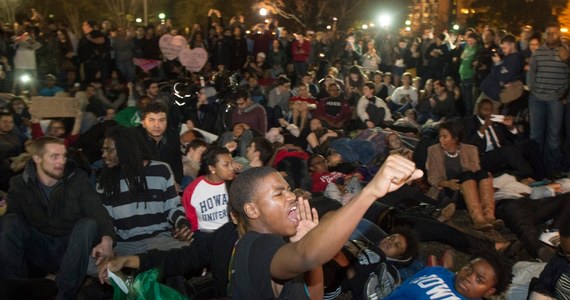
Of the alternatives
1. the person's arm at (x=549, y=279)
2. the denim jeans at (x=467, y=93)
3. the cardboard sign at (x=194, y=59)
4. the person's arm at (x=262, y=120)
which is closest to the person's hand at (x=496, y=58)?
the denim jeans at (x=467, y=93)

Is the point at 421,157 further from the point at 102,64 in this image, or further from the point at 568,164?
the point at 102,64

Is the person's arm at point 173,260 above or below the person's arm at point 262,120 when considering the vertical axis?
above

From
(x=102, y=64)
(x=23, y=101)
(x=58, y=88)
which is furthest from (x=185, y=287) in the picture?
(x=102, y=64)

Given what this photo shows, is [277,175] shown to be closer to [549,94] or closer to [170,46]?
[549,94]

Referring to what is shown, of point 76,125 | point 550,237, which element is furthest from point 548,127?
point 76,125

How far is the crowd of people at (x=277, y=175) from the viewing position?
2.82 metres

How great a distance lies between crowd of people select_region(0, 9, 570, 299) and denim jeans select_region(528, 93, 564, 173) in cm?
2

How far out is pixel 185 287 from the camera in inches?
171

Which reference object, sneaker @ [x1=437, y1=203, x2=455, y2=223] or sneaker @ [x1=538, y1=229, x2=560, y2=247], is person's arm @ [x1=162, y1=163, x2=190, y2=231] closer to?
sneaker @ [x1=437, y1=203, x2=455, y2=223]

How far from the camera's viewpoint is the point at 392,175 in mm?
2055

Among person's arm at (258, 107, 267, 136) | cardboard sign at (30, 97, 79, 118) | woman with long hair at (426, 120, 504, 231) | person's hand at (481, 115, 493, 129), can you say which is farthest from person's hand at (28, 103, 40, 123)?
person's hand at (481, 115, 493, 129)

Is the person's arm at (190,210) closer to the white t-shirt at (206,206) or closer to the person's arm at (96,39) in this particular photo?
the white t-shirt at (206,206)

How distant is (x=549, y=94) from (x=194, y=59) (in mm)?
7417

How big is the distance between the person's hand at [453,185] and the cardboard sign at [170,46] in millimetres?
8097
